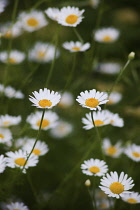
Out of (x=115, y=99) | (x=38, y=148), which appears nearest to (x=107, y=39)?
(x=115, y=99)

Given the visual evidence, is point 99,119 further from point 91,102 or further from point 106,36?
point 106,36

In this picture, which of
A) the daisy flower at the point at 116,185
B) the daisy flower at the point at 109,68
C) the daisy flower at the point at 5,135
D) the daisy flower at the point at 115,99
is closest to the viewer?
the daisy flower at the point at 116,185

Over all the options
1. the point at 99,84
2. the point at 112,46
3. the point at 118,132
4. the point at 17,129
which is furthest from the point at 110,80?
the point at 17,129

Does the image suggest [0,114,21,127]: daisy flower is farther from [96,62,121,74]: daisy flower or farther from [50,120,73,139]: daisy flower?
[96,62,121,74]: daisy flower

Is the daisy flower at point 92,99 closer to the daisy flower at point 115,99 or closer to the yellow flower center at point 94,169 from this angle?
the yellow flower center at point 94,169

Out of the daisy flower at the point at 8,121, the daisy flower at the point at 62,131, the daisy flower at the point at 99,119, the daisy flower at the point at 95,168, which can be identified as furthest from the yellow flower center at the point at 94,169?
the daisy flower at the point at 62,131

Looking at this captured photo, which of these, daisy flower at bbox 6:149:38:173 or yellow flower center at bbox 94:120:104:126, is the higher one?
yellow flower center at bbox 94:120:104:126

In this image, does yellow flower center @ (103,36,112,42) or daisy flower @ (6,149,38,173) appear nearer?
daisy flower @ (6,149,38,173)

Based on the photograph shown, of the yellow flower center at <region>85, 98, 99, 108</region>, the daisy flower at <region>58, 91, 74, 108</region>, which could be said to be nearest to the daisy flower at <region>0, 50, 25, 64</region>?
the daisy flower at <region>58, 91, 74, 108</region>
